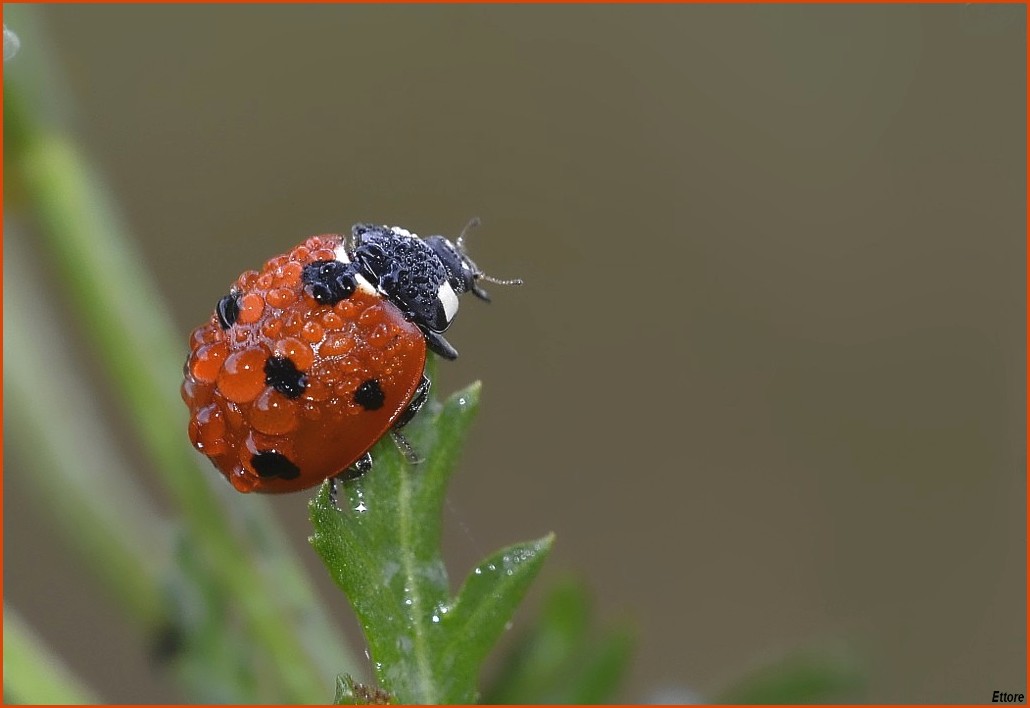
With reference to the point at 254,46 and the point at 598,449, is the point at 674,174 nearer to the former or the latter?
the point at 598,449

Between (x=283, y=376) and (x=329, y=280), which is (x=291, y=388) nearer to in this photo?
(x=283, y=376)

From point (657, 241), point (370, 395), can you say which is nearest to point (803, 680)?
point (370, 395)

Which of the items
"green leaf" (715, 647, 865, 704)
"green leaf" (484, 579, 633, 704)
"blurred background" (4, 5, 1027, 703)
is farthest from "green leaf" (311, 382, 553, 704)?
"blurred background" (4, 5, 1027, 703)

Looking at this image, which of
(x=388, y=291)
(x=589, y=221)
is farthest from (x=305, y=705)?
(x=589, y=221)

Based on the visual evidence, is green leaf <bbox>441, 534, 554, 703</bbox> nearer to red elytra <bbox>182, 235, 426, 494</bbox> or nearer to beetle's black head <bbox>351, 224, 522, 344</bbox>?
red elytra <bbox>182, 235, 426, 494</bbox>

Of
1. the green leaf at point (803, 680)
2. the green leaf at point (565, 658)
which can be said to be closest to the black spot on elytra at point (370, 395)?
the green leaf at point (565, 658)

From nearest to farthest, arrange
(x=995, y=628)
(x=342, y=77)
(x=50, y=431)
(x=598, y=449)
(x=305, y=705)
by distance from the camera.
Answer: (x=305, y=705) → (x=50, y=431) → (x=995, y=628) → (x=598, y=449) → (x=342, y=77)
